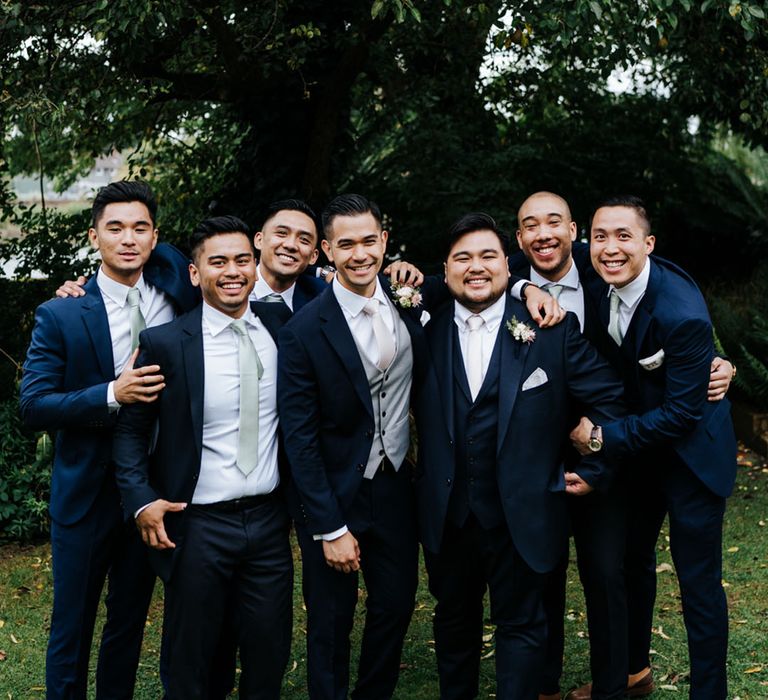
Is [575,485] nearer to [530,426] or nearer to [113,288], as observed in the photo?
[530,426]

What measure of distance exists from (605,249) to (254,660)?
7.51 feet

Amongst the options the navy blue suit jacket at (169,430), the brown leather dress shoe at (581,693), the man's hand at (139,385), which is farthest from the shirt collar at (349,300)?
the brown leather dress shoe at (581,693)

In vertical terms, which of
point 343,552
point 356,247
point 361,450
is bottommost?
point 343,552

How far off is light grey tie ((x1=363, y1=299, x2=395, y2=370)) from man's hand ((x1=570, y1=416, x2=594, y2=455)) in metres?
0.85

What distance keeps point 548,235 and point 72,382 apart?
2271 millimetres

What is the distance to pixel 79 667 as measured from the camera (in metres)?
4.20

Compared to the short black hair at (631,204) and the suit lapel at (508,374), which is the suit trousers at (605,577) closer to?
the suit lapel at (508,374)

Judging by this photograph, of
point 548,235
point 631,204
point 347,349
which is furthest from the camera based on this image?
point 548,235

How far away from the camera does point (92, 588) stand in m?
4.18

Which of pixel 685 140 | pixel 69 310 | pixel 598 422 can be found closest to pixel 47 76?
pixel 69 310

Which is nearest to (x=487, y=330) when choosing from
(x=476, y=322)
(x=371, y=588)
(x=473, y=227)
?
(x=476, y=322)

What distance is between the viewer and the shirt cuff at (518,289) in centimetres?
424

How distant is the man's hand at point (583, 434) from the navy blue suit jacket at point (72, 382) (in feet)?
6.33

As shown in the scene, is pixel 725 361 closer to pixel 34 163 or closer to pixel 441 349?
pixel 441 349
